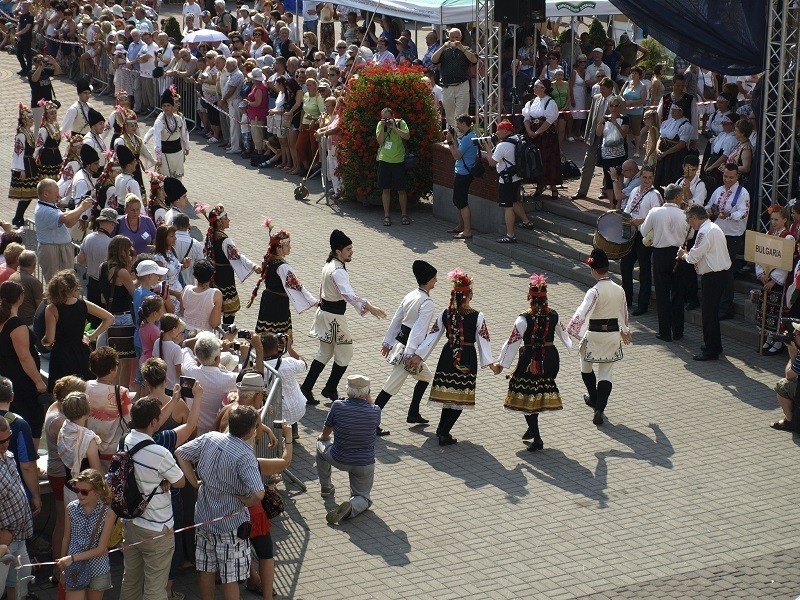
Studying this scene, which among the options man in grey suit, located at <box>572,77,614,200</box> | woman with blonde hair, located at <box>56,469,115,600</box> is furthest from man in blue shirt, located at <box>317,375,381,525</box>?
man in grey suit, located at <box>572,77,614,200</box>

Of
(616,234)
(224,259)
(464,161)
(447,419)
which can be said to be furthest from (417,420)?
(464,161)

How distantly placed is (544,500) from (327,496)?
69.1 inches

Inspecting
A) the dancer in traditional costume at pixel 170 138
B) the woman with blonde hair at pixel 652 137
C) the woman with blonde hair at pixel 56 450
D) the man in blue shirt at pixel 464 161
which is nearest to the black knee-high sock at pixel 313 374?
the woman with blonde hair at pixel 56 450

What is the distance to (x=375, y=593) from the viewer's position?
9164mm

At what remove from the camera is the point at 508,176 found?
17.7 meters

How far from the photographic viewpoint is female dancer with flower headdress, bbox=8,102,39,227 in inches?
696

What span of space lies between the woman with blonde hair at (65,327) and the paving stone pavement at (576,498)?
2040mm

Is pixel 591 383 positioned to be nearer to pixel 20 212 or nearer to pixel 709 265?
pixel 709 265

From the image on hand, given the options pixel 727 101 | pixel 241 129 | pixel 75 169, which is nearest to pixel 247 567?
pixel 75 169

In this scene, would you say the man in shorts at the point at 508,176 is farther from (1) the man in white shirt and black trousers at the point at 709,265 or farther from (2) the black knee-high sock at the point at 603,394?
(2) the black knee-high sock at the point at 603,394

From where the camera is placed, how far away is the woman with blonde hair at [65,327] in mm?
10570

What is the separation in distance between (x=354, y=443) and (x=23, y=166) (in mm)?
9521

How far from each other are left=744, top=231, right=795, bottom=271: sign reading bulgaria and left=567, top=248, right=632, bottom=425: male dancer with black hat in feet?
7.18

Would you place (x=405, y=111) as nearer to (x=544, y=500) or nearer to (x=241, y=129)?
(x=241, y=129)
